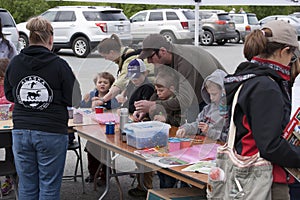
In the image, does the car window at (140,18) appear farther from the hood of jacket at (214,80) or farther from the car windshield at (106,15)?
the hood of jacket at (214,80)

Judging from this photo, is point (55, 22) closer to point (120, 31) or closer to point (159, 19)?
point (120, 31)

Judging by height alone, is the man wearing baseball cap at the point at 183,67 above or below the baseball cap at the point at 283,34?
below

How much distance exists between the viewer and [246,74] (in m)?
2.53

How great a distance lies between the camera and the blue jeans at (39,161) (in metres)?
3.69

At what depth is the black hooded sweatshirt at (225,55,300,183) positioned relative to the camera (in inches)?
94.2

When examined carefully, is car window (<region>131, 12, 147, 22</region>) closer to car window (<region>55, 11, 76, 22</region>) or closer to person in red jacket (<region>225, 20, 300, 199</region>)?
car window (<region>55, 11, 76, 22</region>)

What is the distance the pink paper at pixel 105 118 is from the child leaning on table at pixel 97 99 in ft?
0.59

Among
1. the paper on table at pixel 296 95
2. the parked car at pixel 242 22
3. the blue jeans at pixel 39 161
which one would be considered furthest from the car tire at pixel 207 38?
the paper on table at pixel 296 95

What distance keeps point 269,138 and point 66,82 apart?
168 cm

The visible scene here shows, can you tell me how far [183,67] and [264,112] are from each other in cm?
Answer: 184

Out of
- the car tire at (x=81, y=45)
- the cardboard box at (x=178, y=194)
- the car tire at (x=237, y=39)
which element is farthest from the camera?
the car tire at (x=237, y=39)

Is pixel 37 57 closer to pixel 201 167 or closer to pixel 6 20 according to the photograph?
pixel 201 167

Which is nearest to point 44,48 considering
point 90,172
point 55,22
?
point 90,172

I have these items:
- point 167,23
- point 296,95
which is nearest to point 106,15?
point 167,23
